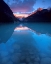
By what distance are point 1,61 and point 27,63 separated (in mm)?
655

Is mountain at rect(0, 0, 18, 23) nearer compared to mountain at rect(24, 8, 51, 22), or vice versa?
mountain at rect(0, 0, 18, 23)

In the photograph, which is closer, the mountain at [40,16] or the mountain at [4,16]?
the mountain at [4,16]

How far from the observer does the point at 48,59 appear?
2.78m

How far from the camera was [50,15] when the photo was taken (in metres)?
72.0

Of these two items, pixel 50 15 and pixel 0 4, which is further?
pixel 50 15

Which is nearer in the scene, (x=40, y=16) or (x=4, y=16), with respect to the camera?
(x=4, y=16)

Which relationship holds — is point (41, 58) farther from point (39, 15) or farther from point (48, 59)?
point (39, 15)

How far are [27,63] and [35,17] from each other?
8059 cm

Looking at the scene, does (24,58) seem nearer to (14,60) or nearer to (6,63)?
(14,60)

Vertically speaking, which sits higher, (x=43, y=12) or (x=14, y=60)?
Result: (x=43, y=12)

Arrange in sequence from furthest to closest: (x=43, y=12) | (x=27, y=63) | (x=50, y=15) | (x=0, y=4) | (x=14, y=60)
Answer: (x=43, y=12), (x=50, y=15), (x=0, y=4), (x=14, y=60), (x=27, y=63)

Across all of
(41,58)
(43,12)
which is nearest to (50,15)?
(43,12)

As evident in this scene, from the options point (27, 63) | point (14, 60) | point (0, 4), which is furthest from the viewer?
point (0, 4)

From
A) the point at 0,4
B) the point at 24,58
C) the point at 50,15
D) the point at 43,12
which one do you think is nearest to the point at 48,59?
the point at 24,58
